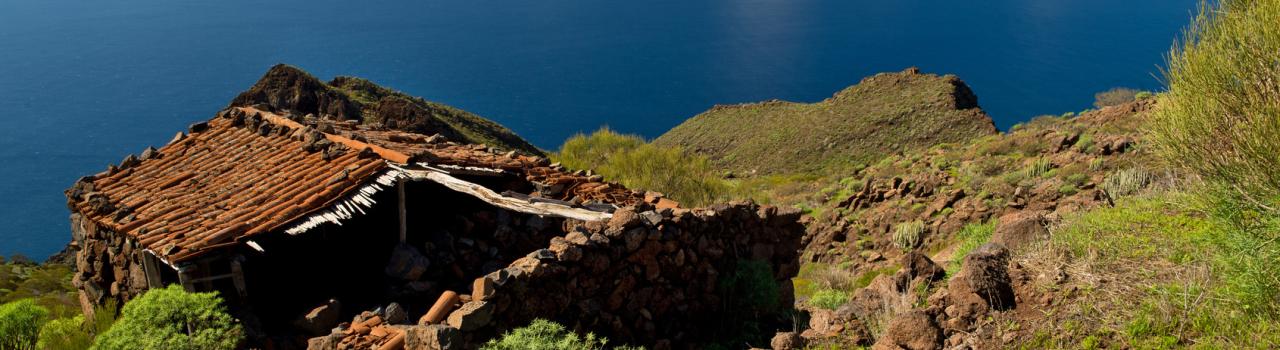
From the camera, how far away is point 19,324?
7.63 metres

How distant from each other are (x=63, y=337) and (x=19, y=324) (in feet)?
3.24

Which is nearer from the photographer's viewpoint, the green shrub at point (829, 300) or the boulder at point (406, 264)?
the boulder at point (406, 264)

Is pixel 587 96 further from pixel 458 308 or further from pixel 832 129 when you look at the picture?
pixel 458 308

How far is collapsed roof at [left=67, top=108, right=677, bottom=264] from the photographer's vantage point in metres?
8.17

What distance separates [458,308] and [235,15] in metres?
152

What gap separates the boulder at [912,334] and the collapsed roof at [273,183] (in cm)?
319

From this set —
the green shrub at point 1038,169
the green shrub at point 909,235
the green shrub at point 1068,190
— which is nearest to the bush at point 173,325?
the green shrub at point 909,235

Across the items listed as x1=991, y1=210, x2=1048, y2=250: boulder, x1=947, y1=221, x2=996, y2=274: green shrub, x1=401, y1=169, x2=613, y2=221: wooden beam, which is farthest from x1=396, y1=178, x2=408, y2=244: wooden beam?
x1=991, y1=210, x2=1048, y2=250: boulder

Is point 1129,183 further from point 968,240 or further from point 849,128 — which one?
point 849,128

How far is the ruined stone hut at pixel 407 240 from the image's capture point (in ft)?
25.0

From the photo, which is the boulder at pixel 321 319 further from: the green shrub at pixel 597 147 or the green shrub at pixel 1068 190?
the green shrub at pixel 597 147

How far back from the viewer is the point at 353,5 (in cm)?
15412

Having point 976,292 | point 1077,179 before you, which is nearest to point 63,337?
point 976,292

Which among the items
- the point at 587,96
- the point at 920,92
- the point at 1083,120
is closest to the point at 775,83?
the point at 587,96
